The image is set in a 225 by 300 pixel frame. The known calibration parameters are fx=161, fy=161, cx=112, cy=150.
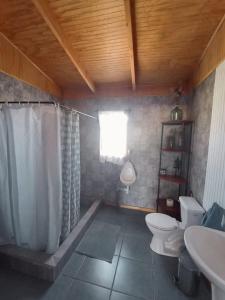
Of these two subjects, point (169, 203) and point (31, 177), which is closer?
point (31, 177)

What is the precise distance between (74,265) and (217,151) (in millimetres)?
2016

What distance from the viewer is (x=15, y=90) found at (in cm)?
232

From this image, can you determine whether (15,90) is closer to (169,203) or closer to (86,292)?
(86,292)

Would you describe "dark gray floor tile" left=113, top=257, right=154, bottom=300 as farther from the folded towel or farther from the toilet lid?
the folded towel

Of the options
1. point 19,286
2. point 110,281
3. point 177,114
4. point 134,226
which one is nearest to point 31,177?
point 19,286

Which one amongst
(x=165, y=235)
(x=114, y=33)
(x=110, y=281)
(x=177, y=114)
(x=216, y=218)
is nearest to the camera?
(x=216, y=218)

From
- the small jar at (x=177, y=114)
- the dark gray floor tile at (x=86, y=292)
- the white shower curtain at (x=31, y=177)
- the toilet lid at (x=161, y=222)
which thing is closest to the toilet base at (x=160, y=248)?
the toilet lid at (x=161, y=222)

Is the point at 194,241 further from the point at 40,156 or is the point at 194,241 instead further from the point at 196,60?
the point at 196,60

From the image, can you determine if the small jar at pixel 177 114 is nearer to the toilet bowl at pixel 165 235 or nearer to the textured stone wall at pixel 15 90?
the toilet bowl at pixel 165 235

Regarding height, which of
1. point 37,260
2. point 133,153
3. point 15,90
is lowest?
point 37,260

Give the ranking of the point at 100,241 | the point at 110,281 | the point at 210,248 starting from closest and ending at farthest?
the point at 210,248, the point at 110,281, the point at 100,241

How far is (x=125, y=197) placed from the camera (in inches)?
126

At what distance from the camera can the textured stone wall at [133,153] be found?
9.71 feet

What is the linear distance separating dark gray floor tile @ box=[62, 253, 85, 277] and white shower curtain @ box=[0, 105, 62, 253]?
0.80 ft
